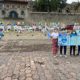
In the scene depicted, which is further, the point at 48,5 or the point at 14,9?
the point at 14,9

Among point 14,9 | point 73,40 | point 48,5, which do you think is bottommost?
point 14,9

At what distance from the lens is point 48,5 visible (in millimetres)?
92188

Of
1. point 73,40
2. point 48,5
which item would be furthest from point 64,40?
point 48,5

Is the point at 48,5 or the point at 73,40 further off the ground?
the point at 73,40

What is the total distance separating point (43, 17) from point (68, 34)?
67.1m

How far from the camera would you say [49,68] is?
11547mm

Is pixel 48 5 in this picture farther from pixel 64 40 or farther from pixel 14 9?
pixel 64 40

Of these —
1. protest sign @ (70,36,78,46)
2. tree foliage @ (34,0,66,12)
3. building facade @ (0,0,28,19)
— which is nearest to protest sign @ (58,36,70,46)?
protest sign @ (70,36,78,46)

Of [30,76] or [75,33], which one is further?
[75,33]

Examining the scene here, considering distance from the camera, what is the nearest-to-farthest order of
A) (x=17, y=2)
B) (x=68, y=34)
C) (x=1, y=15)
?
(x=68, y=34), (x=1, y=15), (x=17, y=2)

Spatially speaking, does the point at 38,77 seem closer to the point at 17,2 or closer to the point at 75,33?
the point at 75,33

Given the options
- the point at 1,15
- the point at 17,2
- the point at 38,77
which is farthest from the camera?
the point at 17,2

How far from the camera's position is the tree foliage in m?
91.2

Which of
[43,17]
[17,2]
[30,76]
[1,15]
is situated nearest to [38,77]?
[30,76]
